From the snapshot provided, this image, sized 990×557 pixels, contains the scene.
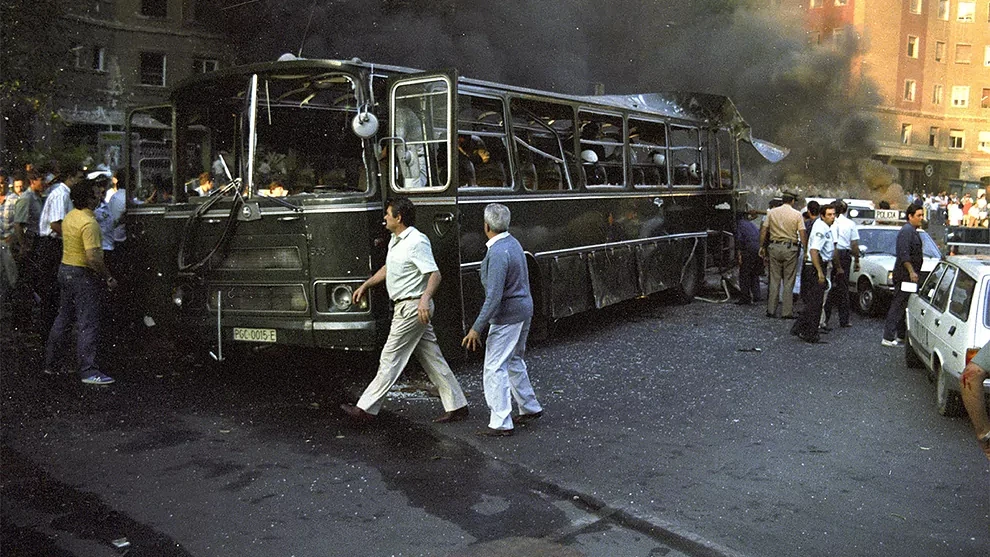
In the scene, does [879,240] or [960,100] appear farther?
[960,100]

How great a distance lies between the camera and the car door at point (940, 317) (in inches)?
290

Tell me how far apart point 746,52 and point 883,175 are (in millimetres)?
10286

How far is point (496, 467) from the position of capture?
577 cm

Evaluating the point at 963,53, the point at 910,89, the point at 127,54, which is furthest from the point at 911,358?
the point at 963,53

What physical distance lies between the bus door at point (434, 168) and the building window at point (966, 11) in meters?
50.3

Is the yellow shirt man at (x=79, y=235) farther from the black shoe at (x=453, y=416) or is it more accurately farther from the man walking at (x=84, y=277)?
the black shoe at (x=453, y=416)

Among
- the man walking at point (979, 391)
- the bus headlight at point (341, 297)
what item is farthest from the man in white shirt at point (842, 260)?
the man walking at point (979, 391)

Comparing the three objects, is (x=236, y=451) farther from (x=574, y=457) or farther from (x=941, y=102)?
(x=941, y=102)

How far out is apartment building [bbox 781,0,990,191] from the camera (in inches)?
1801

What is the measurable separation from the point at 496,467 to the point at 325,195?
9.08ft

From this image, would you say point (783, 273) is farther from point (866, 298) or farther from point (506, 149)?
point (506, 149)

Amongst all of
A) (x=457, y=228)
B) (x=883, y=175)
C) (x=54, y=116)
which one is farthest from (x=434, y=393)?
(x=883, y=175)

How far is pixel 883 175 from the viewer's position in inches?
1430

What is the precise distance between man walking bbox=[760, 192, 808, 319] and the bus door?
6269 mm
